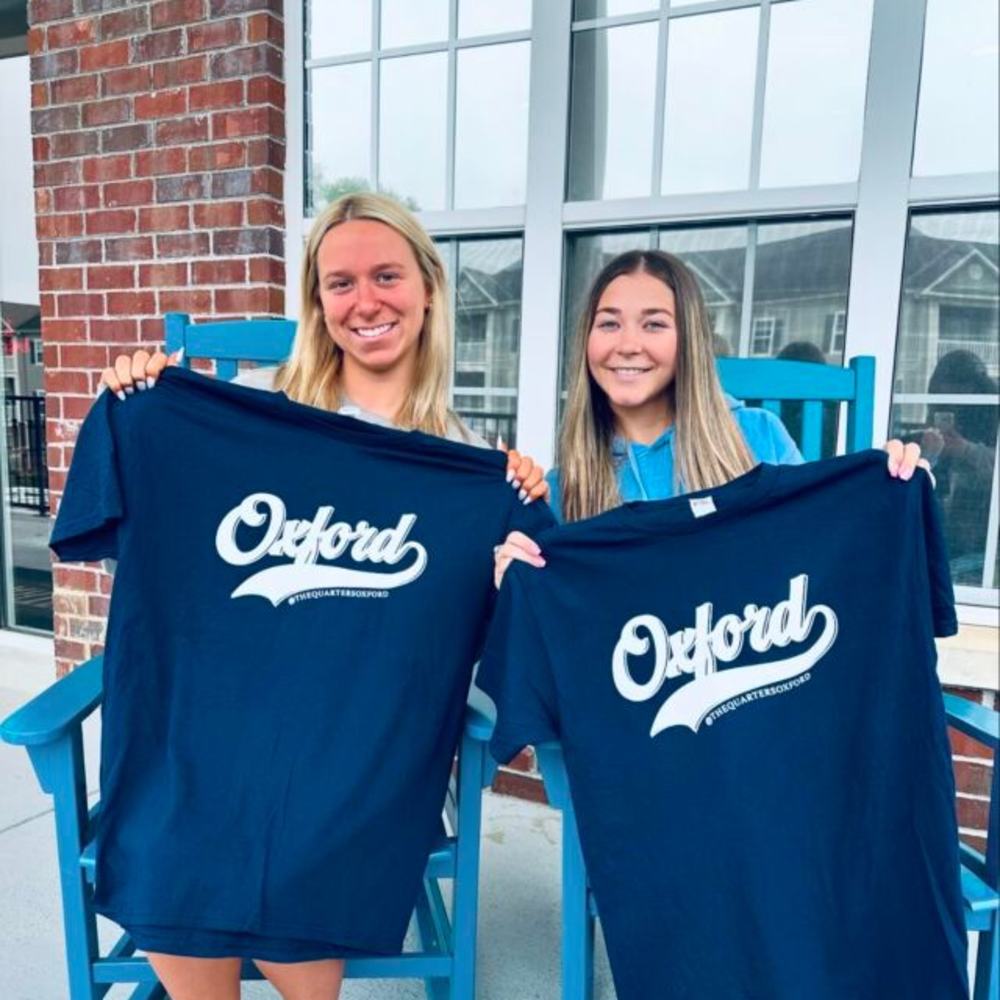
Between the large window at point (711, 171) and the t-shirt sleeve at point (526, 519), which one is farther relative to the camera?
the large window at point (711, 171)

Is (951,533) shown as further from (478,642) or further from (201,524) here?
(201,524)

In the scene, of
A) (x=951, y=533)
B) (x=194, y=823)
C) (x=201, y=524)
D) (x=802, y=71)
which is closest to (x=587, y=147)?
(x=802, y=71)

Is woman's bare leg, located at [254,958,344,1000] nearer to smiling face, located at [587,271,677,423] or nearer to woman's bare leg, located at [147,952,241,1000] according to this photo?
woman's bare leg, located at [147,952,241,1000]

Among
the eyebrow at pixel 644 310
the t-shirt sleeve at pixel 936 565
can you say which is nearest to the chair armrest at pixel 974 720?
the t-shirt sleeve at pixel 936 565

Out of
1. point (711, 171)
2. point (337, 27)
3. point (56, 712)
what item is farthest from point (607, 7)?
point (56, 712)

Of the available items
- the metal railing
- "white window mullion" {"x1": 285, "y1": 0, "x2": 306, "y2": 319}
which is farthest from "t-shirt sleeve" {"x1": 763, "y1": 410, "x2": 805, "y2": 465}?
the metal railing

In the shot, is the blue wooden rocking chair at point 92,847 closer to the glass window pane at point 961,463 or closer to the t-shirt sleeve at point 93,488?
the t-shirt sleeve at point 93,488

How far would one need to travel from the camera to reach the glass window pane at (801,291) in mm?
1688

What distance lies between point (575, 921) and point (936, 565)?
Answer: 0.69 m

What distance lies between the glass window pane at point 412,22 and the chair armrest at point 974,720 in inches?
71.5

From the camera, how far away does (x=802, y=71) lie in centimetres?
164

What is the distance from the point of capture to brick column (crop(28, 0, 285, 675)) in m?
1.99

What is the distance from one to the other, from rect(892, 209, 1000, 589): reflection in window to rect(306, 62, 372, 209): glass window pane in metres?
1.34

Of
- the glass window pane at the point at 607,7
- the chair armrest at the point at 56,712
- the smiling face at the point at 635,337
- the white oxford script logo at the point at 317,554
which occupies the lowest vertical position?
the chair armrest at the point at 56,712
